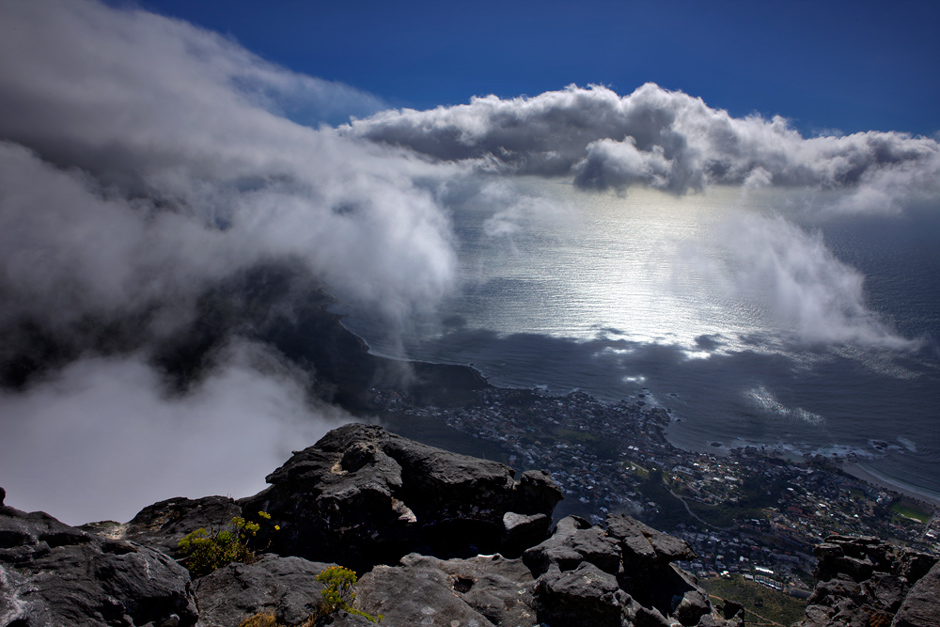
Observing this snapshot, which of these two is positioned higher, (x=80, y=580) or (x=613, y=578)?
(x=80, y=580)

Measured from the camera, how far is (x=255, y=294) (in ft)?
429

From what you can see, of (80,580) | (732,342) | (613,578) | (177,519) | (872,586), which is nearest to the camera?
(80,580)

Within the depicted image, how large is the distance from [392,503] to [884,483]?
67.0 metres

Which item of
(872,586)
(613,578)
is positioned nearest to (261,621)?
(613,578)

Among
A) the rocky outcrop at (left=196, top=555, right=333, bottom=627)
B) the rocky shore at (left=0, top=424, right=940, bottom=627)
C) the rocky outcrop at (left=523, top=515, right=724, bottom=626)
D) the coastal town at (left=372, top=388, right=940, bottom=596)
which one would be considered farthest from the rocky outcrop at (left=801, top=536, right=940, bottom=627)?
the coastal town at (left=372, top=388, right=940, bottom=596)

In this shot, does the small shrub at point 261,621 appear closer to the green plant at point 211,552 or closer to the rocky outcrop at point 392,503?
the green plant at point 211,552

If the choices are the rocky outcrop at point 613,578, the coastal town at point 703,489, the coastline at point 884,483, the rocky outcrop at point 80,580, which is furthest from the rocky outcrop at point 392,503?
the coastline at point 884,483

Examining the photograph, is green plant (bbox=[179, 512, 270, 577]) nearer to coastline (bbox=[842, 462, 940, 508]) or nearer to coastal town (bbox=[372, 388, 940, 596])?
coastal town (bbox=[372, 388, 940, 596])

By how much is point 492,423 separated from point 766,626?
42.9m

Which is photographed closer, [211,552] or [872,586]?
[211,552]

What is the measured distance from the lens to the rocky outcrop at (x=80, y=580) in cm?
659

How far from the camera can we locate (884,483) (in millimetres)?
53781

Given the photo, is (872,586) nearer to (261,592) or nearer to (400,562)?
(400,562)

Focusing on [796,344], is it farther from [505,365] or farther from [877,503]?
[505,365]
